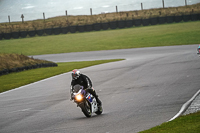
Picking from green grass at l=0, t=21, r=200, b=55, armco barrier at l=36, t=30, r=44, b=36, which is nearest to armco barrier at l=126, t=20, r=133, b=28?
green grass at l=0, t=21, r=200, b=55

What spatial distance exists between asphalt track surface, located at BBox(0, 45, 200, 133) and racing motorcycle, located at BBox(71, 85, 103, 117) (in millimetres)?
197

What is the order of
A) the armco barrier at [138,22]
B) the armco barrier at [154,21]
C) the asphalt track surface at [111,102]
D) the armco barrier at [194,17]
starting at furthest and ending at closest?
the armco barrier at [138,22] < the armco barrier at [154,21] < the armco barrier at [194,17] < the asphalt track surface at [111,102]

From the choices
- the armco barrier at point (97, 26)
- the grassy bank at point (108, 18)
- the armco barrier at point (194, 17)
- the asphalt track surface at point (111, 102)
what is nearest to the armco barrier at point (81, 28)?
the armco barrier at point (97, 26)

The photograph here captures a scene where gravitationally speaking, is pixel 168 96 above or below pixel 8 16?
below

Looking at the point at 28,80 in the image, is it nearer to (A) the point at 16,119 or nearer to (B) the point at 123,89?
(B) the point at 123,89

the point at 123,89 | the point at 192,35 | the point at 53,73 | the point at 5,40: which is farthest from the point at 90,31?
the point at 123,89

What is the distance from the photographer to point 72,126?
8.66 meters

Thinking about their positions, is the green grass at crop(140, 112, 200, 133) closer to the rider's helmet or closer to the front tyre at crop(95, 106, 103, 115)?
the front tyre at crop(95, 106, 103, 115)

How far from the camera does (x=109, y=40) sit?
41.8 metres

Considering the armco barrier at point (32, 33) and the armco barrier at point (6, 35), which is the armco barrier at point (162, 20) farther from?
the armco barrier at point (6, 35)

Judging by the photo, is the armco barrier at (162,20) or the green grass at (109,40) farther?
the armco barrier at (162,20)

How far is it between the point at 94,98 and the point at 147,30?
36.3 m

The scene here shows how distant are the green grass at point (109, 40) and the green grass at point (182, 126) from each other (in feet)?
89.1

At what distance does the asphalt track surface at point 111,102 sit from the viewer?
866 centimetres
